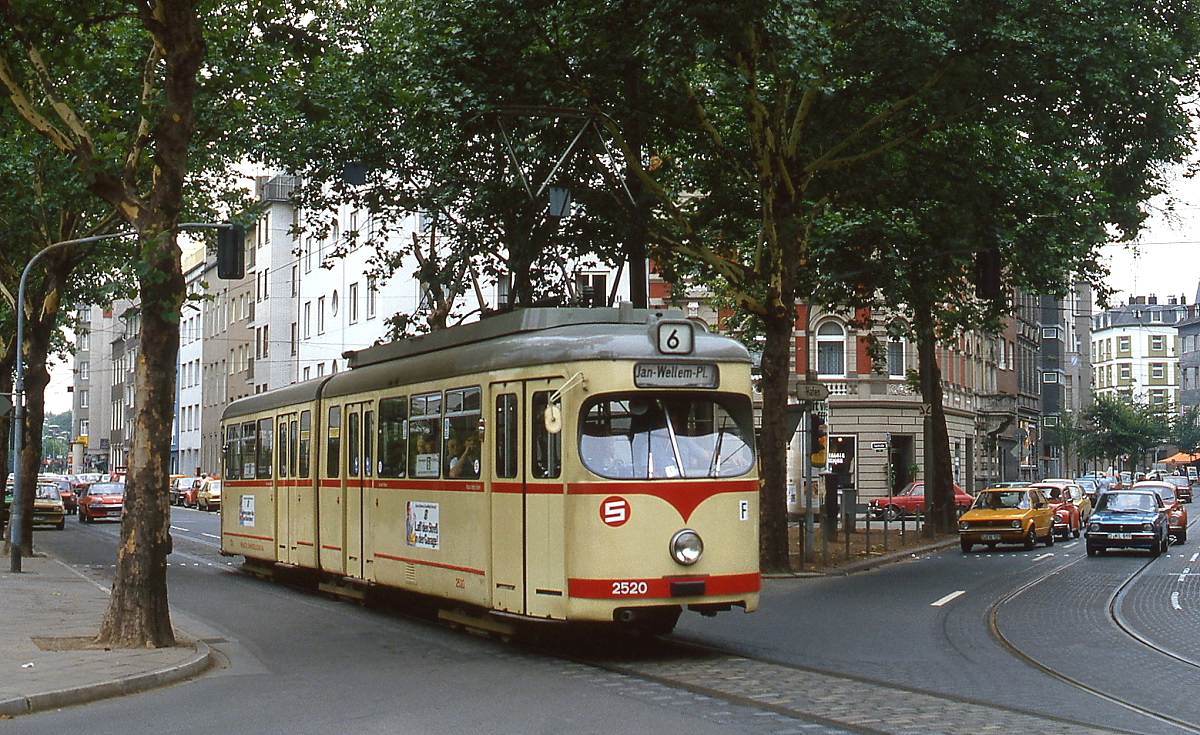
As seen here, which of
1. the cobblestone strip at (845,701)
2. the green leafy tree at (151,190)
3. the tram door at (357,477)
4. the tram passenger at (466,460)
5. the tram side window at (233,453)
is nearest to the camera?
the cobblestone strip at (845,701)

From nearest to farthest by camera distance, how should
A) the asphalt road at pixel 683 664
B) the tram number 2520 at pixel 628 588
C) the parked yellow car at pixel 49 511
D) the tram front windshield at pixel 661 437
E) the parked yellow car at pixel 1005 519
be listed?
the asphalt road at pixel 683 664
the tram number 2520 at pixel 628 588
the tram front windshield at pixel 661 437
the parked yellow car at pixel 1005 519
the parked yellow car at pixel 49 511

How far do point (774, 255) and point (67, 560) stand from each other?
1658 centimetres

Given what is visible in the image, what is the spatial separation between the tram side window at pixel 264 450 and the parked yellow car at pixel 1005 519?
60.6 ft

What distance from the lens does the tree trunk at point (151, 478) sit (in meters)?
15.1

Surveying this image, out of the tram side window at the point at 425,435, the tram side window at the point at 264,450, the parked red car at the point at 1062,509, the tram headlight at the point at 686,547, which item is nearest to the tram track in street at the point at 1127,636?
the tram headlight at the point at 686,547

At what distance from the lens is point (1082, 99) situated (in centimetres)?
2394

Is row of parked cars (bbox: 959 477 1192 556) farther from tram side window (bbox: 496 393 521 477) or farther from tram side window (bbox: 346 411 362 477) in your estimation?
tram side window (bbox: 496 393 521 477)

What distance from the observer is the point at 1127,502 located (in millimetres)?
35344

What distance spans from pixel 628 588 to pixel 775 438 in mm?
14048

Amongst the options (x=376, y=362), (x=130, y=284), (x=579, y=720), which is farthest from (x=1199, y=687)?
(x=130, y=284)

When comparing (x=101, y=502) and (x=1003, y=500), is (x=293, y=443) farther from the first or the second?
(x=101, y=502)

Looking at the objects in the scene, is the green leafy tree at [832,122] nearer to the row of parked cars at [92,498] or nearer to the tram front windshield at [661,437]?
the tram front windshield at [661,437]

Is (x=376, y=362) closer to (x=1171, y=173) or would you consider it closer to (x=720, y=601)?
(x=720, y=601)

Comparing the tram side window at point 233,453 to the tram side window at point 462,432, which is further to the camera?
the tram side window at point 233,453
